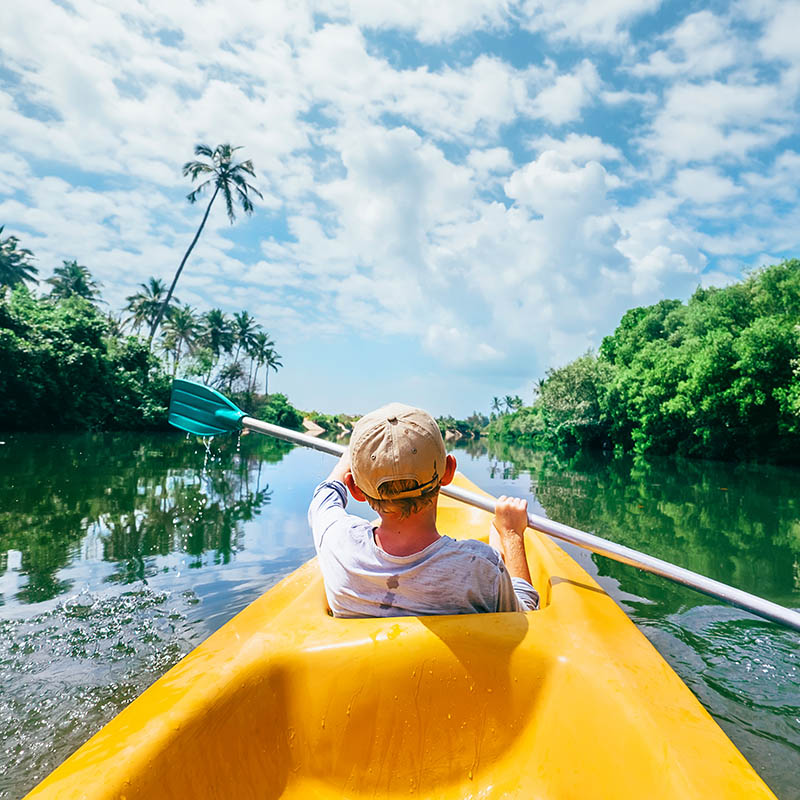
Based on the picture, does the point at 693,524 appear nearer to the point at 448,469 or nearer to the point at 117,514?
the point at 448,469

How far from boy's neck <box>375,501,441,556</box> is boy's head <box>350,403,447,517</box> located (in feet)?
0.08

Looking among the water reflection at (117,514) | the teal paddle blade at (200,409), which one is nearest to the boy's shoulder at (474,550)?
the teal paddle blade at (200,409)

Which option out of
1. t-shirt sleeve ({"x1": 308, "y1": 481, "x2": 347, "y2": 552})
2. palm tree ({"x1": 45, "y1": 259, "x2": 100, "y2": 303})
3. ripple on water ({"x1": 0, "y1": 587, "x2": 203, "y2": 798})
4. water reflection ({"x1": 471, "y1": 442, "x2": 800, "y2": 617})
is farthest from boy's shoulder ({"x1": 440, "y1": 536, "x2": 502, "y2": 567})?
palm tree ({"x1": 45, "y1": 259, "x2": 100, "y2": 303})

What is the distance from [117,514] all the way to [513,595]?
5094 mm

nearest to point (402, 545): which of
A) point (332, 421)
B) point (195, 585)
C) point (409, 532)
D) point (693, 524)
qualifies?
point (409, 532)

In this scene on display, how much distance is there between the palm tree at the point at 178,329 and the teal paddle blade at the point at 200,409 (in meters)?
33.9

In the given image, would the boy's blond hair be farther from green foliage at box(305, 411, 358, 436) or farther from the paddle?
green foliage at box(305, 411, 358, 436)

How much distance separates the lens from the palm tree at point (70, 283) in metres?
30.4

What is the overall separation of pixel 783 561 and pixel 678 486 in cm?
Answer: 613

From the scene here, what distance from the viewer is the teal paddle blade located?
3088 mm

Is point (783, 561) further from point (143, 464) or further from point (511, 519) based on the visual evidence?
point (143, 464)

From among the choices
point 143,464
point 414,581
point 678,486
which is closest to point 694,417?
point 678,486

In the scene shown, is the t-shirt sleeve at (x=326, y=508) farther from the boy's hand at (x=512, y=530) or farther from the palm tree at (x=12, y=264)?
the palm tree at (x=12, y=264)

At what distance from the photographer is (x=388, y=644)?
117 cm
